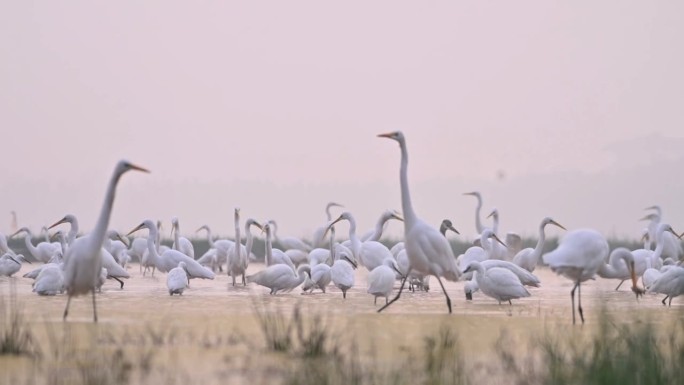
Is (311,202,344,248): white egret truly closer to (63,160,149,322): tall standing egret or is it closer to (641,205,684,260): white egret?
(641,205,684,260): white egret

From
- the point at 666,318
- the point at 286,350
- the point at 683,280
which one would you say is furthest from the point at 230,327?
the point at 683,280

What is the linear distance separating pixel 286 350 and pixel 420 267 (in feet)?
16.8

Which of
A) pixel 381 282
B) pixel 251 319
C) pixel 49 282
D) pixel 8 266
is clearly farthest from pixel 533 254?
pixel 8 266

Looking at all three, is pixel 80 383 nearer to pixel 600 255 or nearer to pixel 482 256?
pixel 600 255

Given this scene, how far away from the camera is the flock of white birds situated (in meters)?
13.0

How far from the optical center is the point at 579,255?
1301 cm

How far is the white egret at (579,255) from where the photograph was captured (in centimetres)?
1300

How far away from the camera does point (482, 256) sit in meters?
20.9

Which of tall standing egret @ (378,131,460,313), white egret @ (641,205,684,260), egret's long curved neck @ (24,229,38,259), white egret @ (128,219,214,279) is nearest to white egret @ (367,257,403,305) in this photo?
tall standing egret @ (378,131,460,313)

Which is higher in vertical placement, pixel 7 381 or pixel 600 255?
pixel 600 255

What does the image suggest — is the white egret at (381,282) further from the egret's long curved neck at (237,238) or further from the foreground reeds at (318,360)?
the egret's long curved neck at (237,238)

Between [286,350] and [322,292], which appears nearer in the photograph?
[286,350]

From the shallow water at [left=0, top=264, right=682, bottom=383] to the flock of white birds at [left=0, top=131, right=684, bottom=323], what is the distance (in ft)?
0.97

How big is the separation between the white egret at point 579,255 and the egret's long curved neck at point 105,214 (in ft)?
15.7
